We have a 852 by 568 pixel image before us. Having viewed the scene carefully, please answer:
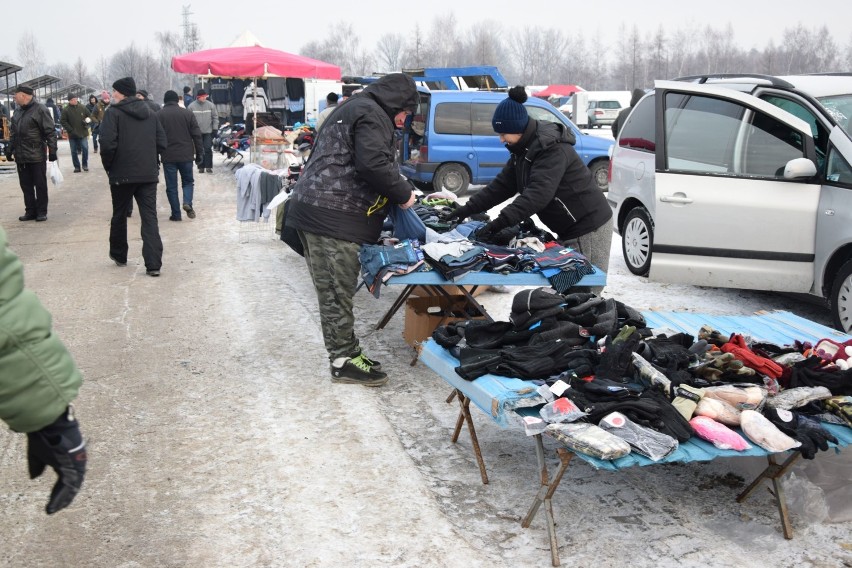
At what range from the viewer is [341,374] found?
5688 millimetres

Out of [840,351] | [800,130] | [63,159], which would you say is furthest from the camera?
[63,159]

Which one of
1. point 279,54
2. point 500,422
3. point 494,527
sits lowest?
point 494,527

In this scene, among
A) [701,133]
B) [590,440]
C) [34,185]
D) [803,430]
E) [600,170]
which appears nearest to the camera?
[590,440]

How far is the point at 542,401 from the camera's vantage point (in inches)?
153

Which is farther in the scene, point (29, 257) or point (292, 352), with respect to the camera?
point (29, 257)

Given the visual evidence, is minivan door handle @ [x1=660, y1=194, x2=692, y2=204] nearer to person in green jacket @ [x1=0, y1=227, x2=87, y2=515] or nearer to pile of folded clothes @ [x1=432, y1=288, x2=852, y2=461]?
pile of folded clothes @ [x1=432, y1=288, x2=852, y2=461]

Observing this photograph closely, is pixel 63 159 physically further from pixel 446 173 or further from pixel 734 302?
pixel 734 302

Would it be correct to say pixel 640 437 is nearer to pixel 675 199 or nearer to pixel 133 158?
pixel 675 199

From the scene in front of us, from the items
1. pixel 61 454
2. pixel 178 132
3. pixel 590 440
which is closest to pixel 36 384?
pixel 61 454

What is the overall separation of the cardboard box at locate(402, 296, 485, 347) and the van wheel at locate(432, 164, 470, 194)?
909 centimetres

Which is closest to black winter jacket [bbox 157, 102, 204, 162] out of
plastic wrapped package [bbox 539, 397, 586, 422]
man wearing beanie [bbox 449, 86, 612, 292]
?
man wearing beanie [bbox 449, 86, 612, 292]

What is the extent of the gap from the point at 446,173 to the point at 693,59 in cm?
11853

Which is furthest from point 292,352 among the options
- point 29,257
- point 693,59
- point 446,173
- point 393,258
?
point 693,59

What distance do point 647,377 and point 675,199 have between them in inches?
140
